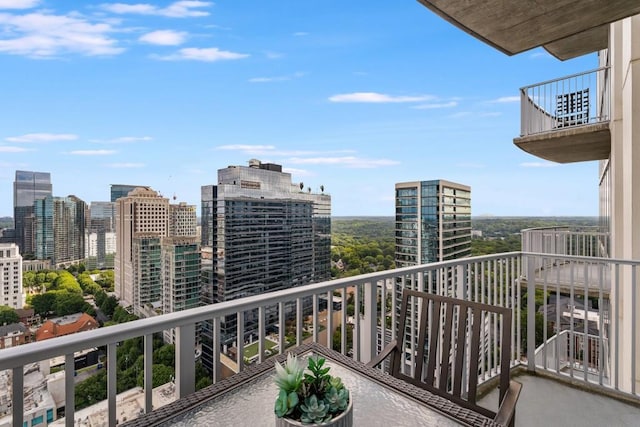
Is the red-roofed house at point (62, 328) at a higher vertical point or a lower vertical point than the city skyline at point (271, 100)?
lower

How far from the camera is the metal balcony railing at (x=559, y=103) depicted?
5926mm

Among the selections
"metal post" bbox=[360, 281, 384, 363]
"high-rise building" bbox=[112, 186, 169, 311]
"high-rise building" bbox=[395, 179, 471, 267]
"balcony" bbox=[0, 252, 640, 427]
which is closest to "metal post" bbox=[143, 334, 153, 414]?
"balcony" bbox=[0, 252, 640, 427]

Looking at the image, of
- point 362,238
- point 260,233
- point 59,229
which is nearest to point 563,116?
point 362,238

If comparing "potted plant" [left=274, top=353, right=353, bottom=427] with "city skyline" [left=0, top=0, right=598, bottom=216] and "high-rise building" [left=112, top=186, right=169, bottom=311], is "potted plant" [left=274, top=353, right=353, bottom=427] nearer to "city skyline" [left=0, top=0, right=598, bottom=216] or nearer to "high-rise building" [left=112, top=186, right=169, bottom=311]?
"city skyline" [left=0, top=0, right=598, bottom=216]

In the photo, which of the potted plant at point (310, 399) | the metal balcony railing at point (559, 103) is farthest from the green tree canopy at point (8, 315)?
the metal balcony railing at point (559, 103)

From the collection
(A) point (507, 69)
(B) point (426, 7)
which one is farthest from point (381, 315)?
(A) point (507, 69)

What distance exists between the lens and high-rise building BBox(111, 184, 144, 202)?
9750 mm

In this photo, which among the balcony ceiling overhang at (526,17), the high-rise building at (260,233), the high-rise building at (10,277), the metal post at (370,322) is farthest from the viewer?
the high-rise building at (260,233)

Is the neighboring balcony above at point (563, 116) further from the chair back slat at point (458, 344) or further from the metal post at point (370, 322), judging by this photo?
the chair back slat at point (458, 344)

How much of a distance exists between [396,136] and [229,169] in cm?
1119

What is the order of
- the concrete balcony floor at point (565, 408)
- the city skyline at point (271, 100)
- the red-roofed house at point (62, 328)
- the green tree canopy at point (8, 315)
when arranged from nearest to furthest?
the red-roofed house at point (62, 328), the concrete balcony floor at point (565, 408), the green tree canopy at point (8, 315), the city skyline at point (271, 100)

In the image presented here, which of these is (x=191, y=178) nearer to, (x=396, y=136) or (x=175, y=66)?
(x=175, y=66)

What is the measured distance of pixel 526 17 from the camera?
2.79 meters

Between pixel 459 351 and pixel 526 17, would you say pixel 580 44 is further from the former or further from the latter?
pixel 459 351
